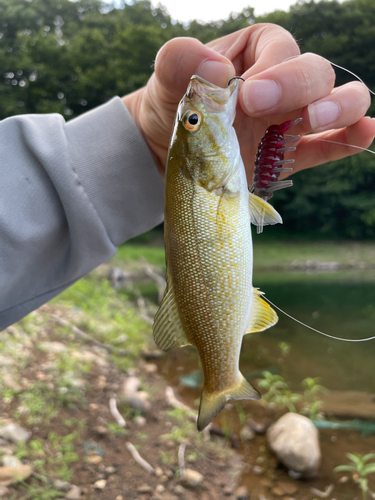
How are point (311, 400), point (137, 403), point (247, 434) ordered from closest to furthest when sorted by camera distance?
point (137, 403), point (247, 434), point (311, 400)

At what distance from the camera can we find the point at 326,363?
16.7ft

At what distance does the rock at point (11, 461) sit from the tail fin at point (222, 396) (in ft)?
6.09

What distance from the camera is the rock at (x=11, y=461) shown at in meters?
2.15

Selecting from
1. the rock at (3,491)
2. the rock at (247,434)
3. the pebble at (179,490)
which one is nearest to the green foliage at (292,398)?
the rock at (247,434)

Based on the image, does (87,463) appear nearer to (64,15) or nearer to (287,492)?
(287,492)

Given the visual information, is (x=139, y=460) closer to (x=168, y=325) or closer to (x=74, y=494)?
(x=74, y=494)

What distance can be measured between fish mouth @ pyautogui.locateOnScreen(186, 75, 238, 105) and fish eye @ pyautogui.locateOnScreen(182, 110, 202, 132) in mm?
39

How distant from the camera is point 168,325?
93cm

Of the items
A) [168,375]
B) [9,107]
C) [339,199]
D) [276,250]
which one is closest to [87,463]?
[168,375]

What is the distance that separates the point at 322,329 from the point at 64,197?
5575 mm

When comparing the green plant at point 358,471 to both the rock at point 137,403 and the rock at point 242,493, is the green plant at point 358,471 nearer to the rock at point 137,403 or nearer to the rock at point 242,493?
the rock at point 242,493

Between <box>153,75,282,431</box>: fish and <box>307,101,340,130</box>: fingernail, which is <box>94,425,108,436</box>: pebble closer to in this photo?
<box>153,75,282,431</box>: fish

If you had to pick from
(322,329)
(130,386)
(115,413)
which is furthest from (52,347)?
(322,329)

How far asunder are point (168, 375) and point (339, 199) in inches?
260
